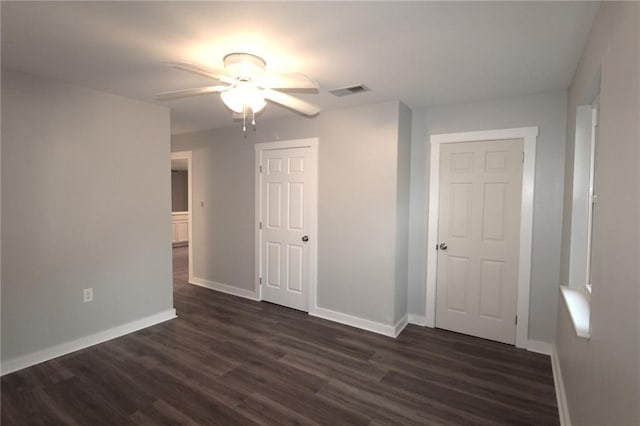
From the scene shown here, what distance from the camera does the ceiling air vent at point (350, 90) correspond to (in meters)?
2.83

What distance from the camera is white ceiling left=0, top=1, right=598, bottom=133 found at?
1.67m

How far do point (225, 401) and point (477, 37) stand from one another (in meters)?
2.88

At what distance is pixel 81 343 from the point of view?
2965 millimetres

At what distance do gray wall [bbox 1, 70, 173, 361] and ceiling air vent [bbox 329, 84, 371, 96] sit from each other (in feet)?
6.45

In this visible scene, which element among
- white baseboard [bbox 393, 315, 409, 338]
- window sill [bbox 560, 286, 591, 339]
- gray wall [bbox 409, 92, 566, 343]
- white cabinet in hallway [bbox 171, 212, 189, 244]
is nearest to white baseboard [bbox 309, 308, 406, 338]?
white baseboard [bbox 393, 315, 409, 338]

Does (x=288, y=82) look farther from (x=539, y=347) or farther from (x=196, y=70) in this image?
(x=539, y=347)

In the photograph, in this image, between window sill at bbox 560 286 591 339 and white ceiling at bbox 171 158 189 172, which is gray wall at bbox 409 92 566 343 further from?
white ceiling at bbox 171 158 189 172

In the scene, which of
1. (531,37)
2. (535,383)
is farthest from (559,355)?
(531,37)

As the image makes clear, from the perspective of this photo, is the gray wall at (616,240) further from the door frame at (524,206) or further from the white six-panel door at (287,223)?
the white six-panel door at (287,223)

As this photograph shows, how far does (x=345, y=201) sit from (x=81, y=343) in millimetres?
2889

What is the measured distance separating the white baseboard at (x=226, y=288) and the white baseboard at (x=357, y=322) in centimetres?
101

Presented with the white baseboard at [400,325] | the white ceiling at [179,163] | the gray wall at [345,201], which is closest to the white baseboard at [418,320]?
the white baseboard at [400,325]

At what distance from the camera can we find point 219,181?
4.69m

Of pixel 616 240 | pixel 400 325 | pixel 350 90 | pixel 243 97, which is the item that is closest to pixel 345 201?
pixel 350 90
